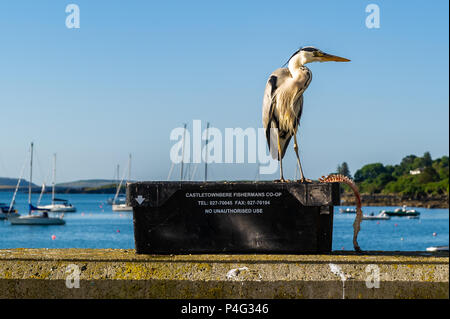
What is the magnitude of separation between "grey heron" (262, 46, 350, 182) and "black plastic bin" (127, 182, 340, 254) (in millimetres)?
755

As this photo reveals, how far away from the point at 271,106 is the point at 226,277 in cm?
299

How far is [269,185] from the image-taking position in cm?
831

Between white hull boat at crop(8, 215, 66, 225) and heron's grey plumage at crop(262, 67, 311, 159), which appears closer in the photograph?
heron's grey plumage at crop(262, 67, 311, 159)

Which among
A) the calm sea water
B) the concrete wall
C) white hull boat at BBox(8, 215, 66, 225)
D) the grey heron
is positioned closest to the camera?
the concrete wall

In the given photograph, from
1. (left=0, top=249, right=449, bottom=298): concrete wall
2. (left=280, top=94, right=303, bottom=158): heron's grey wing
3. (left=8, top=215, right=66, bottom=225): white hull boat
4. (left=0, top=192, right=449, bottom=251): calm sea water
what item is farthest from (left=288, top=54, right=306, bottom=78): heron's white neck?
(left=8, top=215, right=66, bottom=225): white hull boat

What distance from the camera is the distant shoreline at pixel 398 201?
170 m

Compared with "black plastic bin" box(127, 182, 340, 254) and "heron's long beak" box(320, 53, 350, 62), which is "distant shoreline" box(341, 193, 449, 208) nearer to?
"heron's long beak" box(320, 53, 350, 62)

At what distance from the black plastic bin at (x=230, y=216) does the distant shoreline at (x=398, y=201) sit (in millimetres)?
161704

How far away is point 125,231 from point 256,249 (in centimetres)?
8138

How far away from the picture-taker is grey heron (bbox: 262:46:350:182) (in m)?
9.05

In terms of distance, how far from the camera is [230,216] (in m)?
8.38

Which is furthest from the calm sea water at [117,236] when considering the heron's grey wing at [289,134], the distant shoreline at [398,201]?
the distant shoreline at [398,201]
